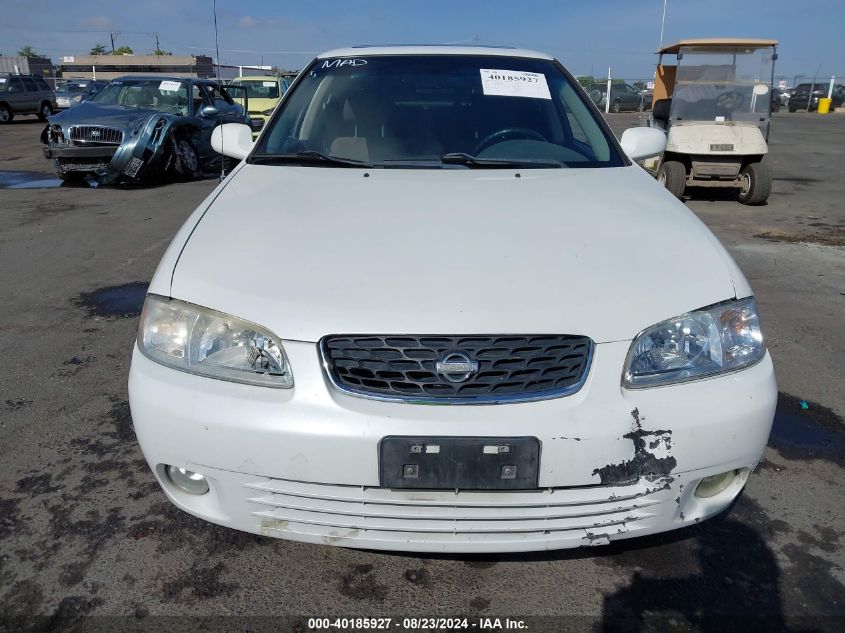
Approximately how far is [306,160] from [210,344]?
1226 millimetres

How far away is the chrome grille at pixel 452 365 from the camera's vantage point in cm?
175

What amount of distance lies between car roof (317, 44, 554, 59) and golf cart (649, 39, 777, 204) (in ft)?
18.4

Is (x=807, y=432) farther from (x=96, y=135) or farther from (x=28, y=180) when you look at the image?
(x=28, y=180)

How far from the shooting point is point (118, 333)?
13.5 feet

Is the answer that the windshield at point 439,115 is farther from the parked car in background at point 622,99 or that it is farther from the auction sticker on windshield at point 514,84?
the parked car in background at point 622,99

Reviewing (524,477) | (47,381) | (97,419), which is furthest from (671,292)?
(47,381)

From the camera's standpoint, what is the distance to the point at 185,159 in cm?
1052

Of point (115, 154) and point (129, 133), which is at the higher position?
point (129, 133)

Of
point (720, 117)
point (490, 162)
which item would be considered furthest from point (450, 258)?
point (720, 117)

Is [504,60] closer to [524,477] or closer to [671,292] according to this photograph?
[671,292]

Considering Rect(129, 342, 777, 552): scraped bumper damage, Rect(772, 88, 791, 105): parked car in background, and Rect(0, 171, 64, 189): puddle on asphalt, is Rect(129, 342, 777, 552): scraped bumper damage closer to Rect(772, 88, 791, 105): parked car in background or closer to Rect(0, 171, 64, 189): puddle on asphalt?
Rect(0, 171, 64, 189): puddle on asphalt

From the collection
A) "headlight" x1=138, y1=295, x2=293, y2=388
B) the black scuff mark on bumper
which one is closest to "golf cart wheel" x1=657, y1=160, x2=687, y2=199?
the black scuff mark on bumper

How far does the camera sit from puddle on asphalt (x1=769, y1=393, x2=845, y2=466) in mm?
2871

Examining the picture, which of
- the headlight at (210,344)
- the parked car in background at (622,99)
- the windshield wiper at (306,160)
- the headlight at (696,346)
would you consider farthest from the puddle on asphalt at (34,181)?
the parked car in background at (622,99)
